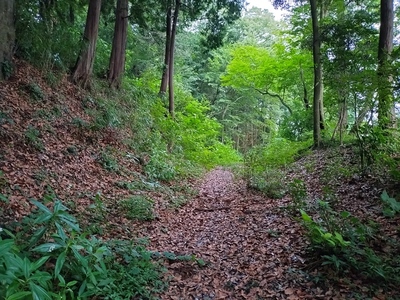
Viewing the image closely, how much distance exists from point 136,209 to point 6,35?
14.2 feet

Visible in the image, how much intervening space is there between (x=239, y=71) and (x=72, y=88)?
11.9 metres

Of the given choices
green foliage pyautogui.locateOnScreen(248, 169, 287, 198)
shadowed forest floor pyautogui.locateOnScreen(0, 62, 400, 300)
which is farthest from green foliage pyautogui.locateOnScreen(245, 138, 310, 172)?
shadowed forest floor pyautogui.locateOnScreen(0, 62, 400, 300)

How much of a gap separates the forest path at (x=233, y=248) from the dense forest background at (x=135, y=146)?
0.20 meters

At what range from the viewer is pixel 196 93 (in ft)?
84.5

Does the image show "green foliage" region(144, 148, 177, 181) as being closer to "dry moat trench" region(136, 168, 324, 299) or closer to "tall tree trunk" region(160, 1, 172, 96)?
"dry moat trench" region(136, 168, 324, 299)

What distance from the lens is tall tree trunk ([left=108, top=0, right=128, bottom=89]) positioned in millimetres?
10242

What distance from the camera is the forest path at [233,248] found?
3.07m

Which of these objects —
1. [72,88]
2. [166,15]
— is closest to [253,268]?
[72,88]

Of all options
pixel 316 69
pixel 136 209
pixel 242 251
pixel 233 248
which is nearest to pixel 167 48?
pixel 316 69

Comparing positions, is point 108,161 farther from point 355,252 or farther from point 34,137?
point 355,252

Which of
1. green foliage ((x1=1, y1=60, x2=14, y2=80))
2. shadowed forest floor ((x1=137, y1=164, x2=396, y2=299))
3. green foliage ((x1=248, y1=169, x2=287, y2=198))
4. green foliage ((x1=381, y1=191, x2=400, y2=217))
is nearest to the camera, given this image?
shadowed forest floor ((x1=137, y1=164, x2=396, y2=299))

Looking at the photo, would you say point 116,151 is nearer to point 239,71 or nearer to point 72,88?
point 72,88

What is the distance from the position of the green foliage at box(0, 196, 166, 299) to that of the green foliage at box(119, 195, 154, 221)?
1362 mm

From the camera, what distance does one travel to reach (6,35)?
5.77 metres
